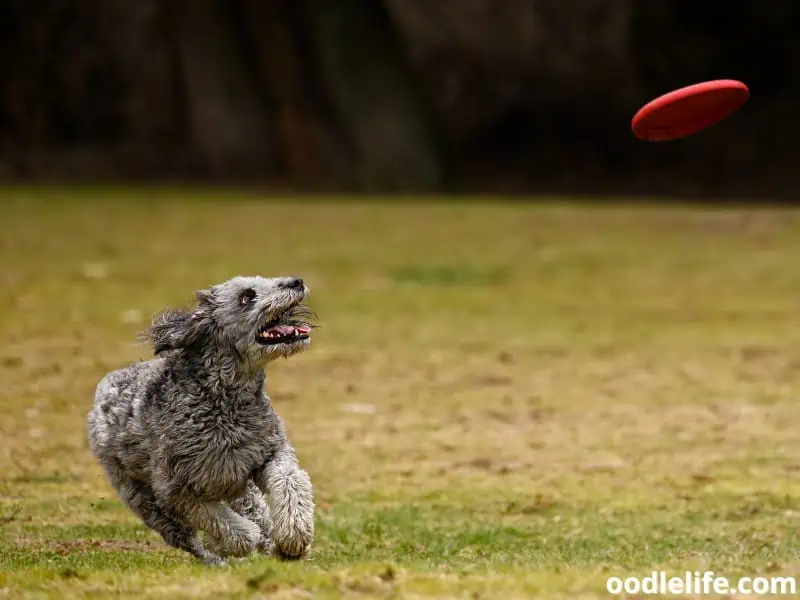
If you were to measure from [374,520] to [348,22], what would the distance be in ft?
57.0

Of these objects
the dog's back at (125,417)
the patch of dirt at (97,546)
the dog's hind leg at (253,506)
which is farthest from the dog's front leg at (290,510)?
the patch of dirt at (97,546)

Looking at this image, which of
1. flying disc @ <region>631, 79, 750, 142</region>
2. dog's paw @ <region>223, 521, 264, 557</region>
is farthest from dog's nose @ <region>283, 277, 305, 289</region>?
flying disc @ <region>631, 79, 750, 142</region>

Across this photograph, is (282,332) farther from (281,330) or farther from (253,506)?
(253,506)

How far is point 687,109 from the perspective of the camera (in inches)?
347

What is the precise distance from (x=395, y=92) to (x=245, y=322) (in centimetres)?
1786

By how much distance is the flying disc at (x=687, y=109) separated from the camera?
28.4 ft

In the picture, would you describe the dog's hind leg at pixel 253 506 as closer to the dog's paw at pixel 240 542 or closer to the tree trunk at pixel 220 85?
the dog's paw at pixel 240 542

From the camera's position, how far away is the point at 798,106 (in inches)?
991

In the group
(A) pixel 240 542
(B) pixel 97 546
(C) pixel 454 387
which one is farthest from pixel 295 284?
(C) pixel 454 387

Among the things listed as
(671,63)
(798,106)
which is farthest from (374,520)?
(798,106)

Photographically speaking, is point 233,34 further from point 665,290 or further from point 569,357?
point 569,357

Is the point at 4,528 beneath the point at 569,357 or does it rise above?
beneath

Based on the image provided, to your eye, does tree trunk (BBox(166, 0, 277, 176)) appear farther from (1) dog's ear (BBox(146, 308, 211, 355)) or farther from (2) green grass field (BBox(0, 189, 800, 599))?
(1) dog's ear (BBox(146, 308, 211, 355))

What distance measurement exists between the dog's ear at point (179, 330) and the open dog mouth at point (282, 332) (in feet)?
0.91
